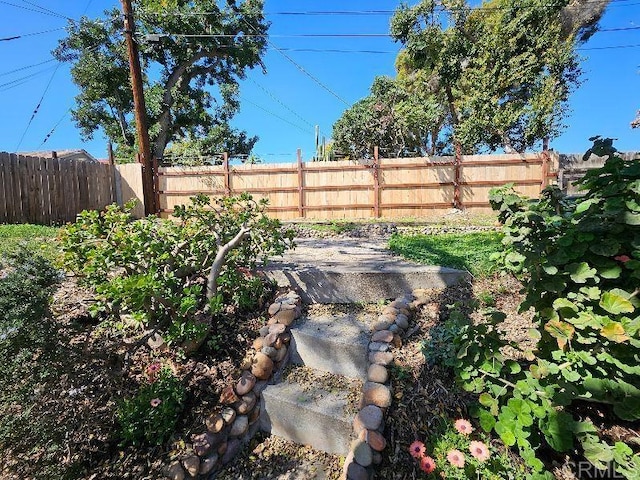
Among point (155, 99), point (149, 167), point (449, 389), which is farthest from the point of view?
point (155, 99)

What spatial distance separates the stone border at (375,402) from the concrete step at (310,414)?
0.12m

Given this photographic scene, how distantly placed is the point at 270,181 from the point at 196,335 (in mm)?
7649

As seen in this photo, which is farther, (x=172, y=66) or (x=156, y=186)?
(x=172, y=66)

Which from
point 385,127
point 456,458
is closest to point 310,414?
point 456,458

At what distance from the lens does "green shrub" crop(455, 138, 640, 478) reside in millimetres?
1080

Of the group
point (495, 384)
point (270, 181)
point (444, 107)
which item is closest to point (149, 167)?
point (270, 181)

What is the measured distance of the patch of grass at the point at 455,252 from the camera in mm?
2678

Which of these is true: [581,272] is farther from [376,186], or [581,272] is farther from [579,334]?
[376,186]

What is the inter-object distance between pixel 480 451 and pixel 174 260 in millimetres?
1967

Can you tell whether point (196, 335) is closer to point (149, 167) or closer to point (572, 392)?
point (572, 392)

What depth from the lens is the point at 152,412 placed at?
5.45 feet

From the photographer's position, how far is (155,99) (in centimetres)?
1316

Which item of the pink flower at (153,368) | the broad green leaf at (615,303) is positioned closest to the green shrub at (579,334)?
the broad green leaf at (615,303)

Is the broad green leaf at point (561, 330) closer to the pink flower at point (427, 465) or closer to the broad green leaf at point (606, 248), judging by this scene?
the broad green leaf at point (606, 248)
